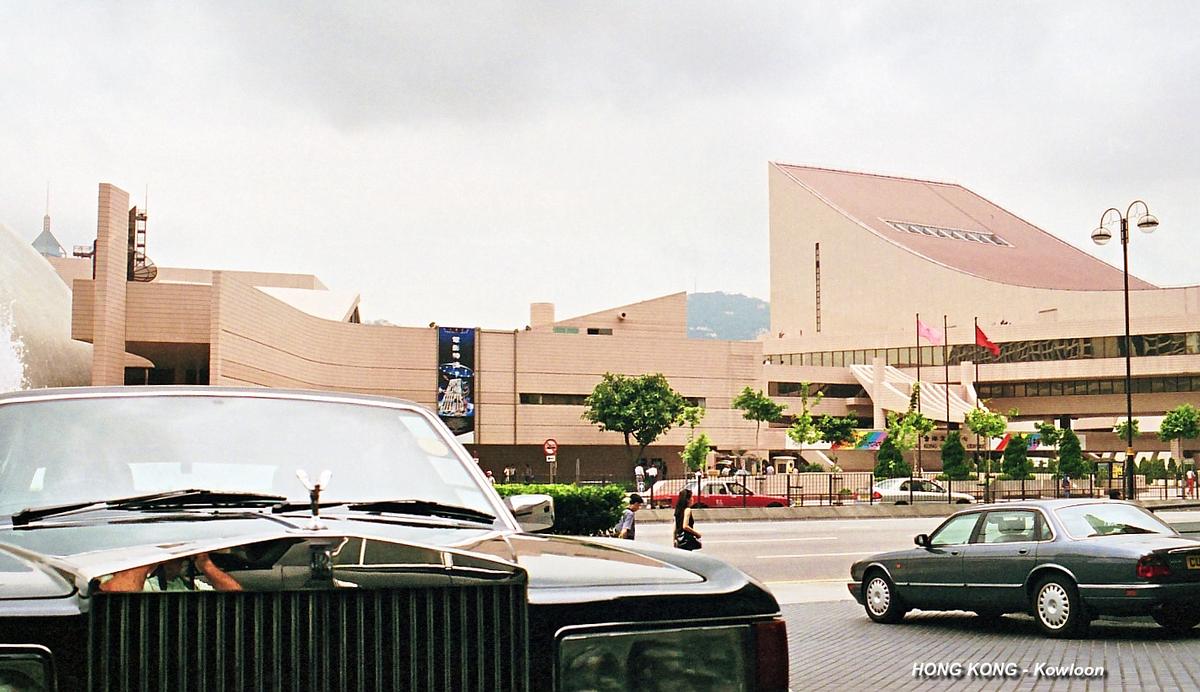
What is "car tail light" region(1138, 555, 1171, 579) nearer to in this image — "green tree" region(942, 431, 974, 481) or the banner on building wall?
"green tree" region(942, 431, 974, 481)

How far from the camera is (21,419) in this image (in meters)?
3.75

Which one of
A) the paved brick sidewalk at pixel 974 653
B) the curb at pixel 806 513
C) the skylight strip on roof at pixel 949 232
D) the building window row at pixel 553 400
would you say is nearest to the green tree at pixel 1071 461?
the curb at pixel 806 513

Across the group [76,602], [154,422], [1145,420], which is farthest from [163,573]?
[1145,420]

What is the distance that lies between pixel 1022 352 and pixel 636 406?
39561 mm

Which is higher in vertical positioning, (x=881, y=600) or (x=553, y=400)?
(x=553, y=400)

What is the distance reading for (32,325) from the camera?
200ft

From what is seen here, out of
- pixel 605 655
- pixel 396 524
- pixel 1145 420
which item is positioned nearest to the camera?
pixel 605 655

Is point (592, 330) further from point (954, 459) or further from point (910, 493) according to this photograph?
point (910, 493)

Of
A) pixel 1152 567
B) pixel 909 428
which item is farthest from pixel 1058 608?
pixel 909 428

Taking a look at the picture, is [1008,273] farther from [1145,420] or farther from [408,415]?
[408,415]

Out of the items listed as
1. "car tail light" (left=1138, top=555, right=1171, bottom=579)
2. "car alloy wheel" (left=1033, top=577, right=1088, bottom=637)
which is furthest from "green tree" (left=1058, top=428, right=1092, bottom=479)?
"car tail light" (left=1138, top=555, right=1171, bottom=579)

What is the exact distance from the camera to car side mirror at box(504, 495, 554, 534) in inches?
158

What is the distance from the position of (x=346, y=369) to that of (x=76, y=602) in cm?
7586

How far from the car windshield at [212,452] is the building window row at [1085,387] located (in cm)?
10014
